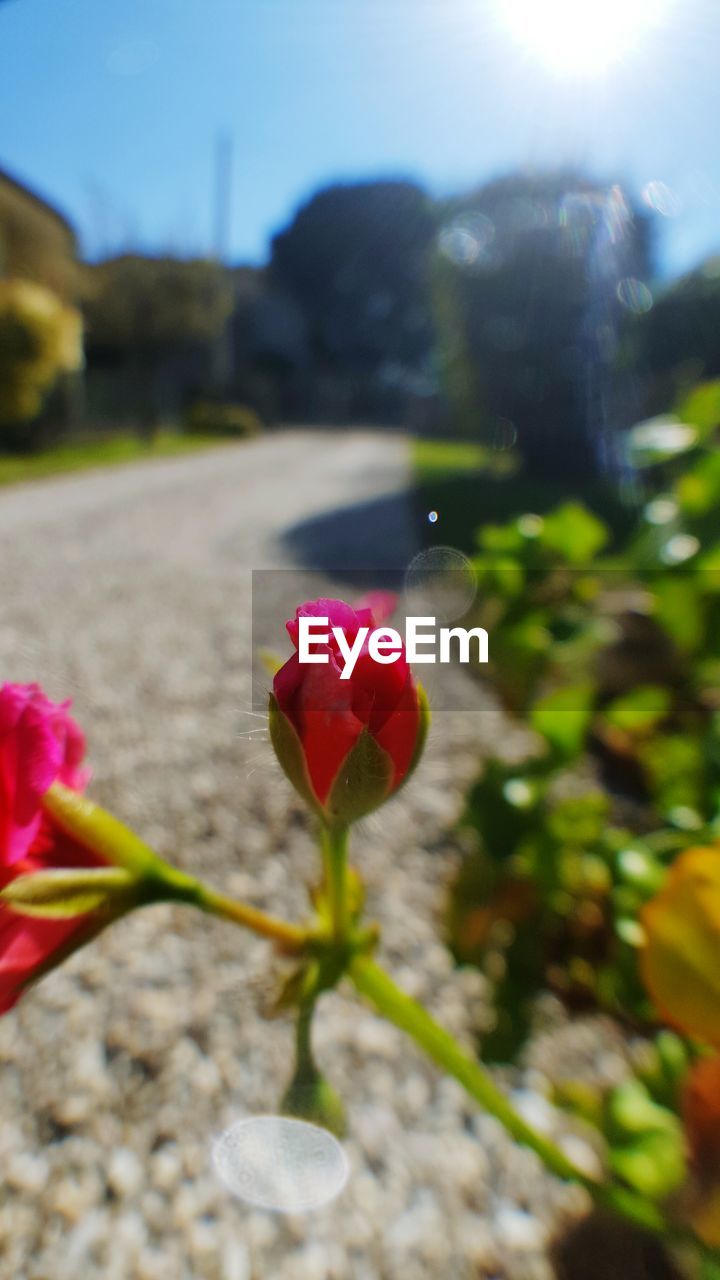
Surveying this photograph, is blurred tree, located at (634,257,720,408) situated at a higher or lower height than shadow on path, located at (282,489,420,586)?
higher

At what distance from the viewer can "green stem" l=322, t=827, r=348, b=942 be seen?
0.22 metres

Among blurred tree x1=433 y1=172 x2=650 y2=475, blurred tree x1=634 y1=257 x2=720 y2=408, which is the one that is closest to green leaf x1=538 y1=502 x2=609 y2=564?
blurred tree x1=634 y1=257 x2=720 y2=408

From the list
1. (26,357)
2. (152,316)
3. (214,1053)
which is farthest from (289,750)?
(152,316)

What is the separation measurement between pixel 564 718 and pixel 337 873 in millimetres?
448

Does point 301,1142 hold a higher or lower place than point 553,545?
lower

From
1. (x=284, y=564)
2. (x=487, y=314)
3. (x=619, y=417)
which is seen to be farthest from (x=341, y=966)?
(x=487, y=314)

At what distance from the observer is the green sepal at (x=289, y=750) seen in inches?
6.6

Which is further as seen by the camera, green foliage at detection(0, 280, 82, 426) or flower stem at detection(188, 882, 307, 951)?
green foliage at detection(0, 280, 82, 426)

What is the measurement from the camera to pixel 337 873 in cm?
23

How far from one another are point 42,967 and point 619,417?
2.65 m

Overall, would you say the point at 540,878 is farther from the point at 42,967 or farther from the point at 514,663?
the point at 42,967

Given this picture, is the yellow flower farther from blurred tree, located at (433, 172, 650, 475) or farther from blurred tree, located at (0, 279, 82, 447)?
blurred tree, located at (0, 279, 82, 447)

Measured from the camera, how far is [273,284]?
120 cm

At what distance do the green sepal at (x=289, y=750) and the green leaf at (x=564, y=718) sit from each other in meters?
0.49
